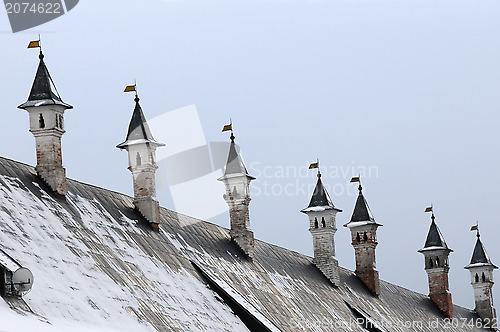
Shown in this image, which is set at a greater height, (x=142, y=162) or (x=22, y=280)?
(x=142, y=162)

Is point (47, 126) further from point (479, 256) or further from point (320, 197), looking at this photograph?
point (479, 256)

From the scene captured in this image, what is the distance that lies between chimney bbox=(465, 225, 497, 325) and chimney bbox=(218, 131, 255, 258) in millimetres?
31356

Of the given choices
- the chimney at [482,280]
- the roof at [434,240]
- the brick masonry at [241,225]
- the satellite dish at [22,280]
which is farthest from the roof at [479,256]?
the satellite dish at [22,280]

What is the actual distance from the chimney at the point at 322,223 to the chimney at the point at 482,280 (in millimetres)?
22695

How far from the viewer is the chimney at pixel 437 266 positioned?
60.9 metres

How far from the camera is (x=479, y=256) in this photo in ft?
230

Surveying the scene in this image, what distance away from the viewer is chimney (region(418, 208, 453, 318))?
60.9 metres

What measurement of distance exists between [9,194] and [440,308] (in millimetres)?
37568

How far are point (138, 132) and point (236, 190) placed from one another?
6.84 metres

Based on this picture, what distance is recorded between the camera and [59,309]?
74.9ft

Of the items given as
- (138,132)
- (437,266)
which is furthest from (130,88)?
(437,266)

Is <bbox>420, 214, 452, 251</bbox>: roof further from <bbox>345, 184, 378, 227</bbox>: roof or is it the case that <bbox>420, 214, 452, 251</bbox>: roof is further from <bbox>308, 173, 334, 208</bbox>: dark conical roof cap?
<bbox>308, 173, 334, 208</bbox>: dark conical roof cap

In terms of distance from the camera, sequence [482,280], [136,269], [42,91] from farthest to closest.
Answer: [482,280], [42,91], [136,269]

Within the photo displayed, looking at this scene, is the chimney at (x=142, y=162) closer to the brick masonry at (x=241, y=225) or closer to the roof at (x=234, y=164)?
the brick masonry at (x=241, y=225)
